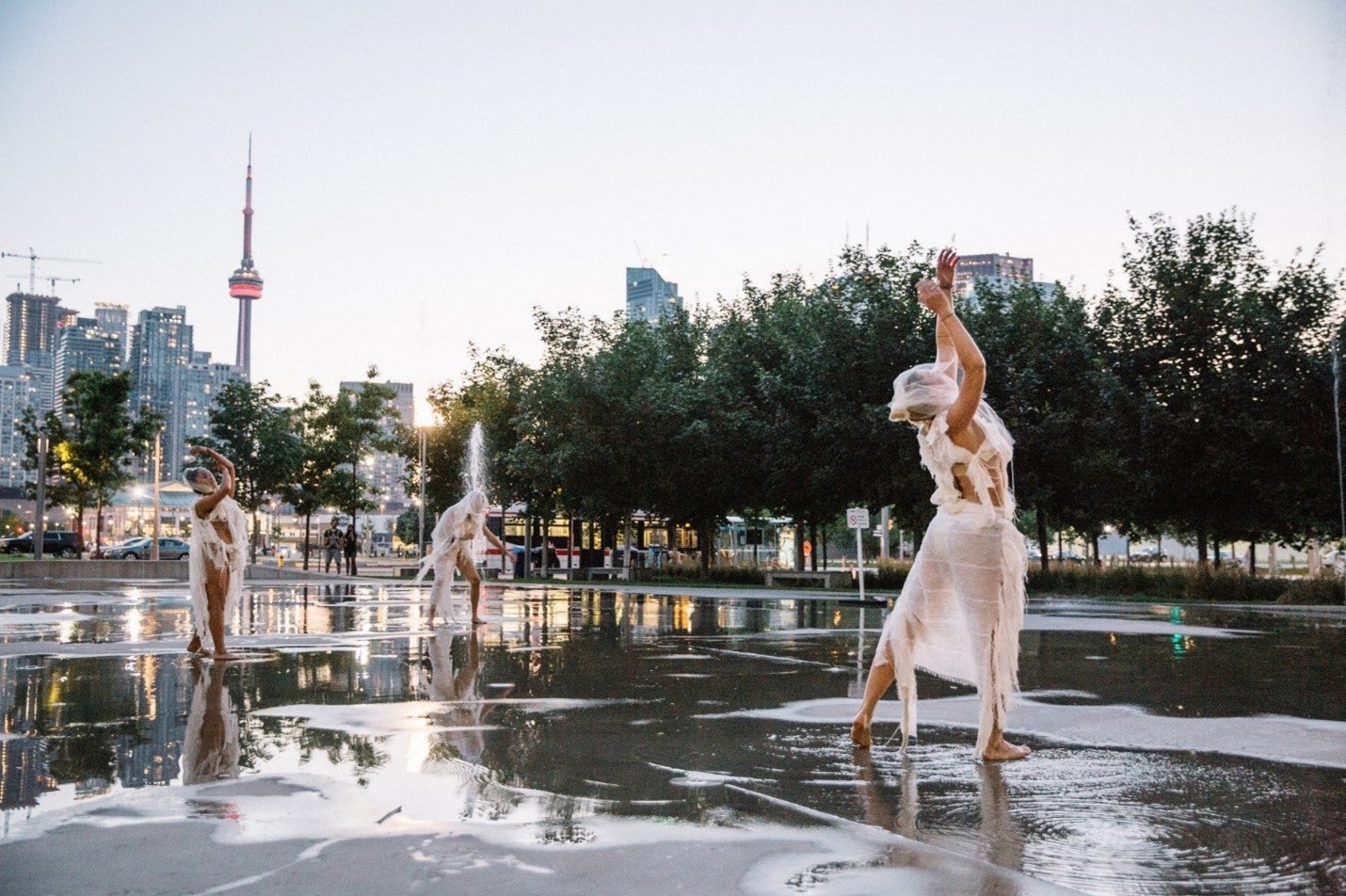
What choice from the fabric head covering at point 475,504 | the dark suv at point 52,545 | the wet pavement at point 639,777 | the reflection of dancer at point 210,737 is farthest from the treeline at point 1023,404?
the dark suv at point 52,545

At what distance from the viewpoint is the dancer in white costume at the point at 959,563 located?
6.35 metres

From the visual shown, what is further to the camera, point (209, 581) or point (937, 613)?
point (209, 581)

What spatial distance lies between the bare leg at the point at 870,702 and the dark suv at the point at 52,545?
73149 mm

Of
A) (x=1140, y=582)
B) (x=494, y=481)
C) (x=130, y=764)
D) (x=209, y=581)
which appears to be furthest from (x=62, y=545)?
(x=130, y=764)

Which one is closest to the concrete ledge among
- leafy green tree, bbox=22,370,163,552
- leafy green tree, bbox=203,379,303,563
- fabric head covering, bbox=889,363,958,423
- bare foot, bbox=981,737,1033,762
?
leafy green tree, bbox=22,370,163,552

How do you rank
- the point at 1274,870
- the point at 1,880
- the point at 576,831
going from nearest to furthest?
the point at 1,880, the point at 1274,870, the point at 576,831

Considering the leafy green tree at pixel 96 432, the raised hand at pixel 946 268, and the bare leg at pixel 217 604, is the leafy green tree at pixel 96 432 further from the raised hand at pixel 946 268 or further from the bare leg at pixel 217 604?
the raised hand at pixel 946 268

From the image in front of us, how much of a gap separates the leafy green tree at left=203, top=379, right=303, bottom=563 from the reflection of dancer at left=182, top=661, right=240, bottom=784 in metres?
49.4

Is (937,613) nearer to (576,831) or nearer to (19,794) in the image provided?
(576,831)

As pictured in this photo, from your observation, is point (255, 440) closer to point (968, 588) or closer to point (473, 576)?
point (473, 576)

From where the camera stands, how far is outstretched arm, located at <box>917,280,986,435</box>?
6137mm

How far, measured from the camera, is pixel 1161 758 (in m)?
6.50

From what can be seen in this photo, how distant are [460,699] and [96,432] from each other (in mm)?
48242

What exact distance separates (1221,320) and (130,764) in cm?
3332
